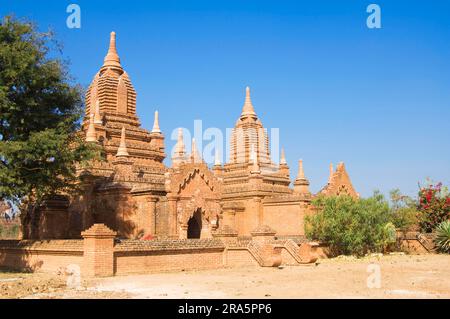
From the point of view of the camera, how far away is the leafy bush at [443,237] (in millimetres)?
34031

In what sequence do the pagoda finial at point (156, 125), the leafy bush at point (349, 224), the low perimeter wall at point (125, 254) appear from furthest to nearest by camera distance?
1. the pagoda finial at point (156, 125)
2. the leafy bush at point (349, 224)
3. the low perimeter wall at point (125, 254)

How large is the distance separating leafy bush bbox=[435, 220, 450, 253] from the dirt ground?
13.7m

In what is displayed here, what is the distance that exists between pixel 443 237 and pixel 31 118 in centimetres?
2627

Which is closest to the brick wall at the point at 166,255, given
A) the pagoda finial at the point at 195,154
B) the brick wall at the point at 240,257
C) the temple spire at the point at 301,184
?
the brick wall at the point at 240,257

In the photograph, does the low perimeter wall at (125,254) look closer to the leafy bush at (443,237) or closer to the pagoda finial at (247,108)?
the leafy bush at (443,237)

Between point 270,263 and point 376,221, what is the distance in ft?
35.0

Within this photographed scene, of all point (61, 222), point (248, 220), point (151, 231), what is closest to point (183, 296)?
point (151, 231)

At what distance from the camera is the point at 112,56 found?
1578 inches

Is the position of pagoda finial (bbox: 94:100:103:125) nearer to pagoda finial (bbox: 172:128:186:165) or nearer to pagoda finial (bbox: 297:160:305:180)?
pagoda finial (bbox: 172:128:186:165)

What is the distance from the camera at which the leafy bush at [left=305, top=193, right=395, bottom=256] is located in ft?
100

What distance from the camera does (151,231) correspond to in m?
28.9

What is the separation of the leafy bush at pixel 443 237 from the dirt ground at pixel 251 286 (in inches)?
539

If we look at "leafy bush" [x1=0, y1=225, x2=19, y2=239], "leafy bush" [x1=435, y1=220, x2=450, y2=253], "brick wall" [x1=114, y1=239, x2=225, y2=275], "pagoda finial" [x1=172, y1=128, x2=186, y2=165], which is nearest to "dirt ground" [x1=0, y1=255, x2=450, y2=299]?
"brick wall" [x1=114, y1=239, x2=225, y2=275]
